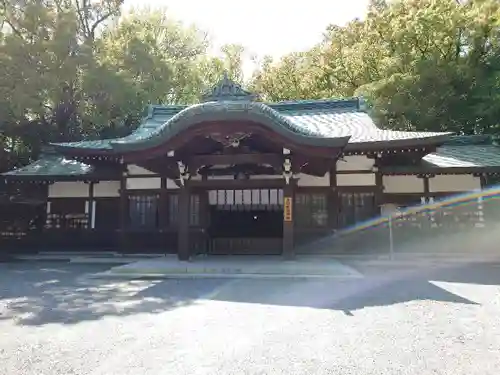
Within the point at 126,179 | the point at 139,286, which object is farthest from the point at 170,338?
the point at 126,179

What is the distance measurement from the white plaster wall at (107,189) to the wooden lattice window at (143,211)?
0.87 metres

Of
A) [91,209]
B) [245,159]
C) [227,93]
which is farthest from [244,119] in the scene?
[91,209]

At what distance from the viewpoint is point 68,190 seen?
46.8ft

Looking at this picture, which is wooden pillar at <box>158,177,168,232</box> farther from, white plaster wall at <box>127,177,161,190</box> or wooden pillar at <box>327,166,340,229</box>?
wooden pillar at <box>327,166,340,229</box>

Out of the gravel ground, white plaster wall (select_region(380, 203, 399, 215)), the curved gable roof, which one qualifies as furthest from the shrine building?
the gravel ground

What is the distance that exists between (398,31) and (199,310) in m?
19.4

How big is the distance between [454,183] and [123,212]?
36.2ft

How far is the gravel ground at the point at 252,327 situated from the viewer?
3.72 metres

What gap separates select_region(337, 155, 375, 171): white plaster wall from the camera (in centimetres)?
1246

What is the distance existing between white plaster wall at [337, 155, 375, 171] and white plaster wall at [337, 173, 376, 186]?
7.7 inches

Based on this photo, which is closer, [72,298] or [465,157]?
[72,298]

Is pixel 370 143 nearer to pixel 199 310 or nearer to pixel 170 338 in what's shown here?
pixel 199 310

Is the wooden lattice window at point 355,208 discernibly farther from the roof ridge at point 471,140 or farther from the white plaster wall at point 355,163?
the roof ridge at point 471,140

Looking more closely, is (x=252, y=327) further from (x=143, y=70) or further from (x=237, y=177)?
(x=143, y=70)
